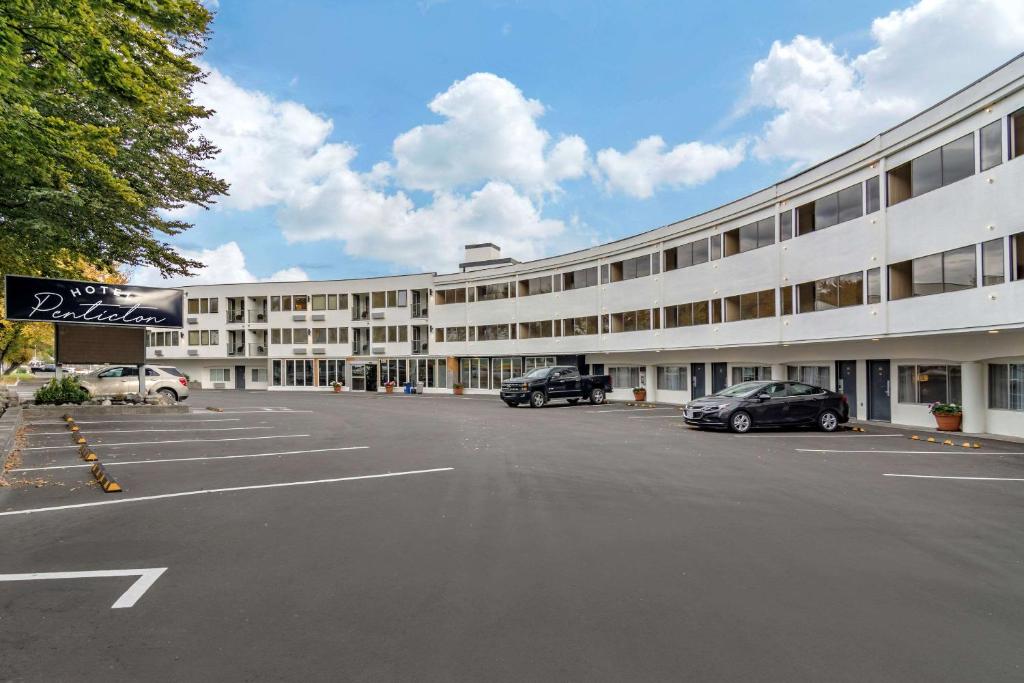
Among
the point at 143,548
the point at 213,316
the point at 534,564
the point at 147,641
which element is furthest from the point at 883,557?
the point at 213,316

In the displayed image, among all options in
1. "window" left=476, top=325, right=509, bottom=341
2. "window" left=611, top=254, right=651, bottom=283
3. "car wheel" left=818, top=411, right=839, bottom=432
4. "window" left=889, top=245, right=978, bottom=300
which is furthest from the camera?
"window" left=476, top=325, right=509, bottom=341

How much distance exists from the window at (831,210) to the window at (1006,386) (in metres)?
6.44

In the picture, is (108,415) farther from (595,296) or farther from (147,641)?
(595,296)

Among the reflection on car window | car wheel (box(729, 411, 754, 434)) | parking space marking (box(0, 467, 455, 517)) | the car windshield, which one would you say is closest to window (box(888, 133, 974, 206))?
the reflection on car window

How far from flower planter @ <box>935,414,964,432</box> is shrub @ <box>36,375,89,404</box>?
97.9 feet

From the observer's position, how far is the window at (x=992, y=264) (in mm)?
15516

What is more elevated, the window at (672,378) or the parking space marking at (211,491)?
the window at (672,378)

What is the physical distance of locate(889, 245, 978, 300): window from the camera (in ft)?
54.2

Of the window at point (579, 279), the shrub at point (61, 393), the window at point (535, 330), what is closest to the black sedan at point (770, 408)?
A: the window at point (579, 279)

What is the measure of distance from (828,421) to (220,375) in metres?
56.8

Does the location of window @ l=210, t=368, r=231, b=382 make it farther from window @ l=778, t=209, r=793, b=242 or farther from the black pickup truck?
window @ l=778, t=209, r=793, b=242

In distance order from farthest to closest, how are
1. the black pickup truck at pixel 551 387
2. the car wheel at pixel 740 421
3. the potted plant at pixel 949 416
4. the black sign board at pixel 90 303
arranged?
the black pickup truck at pixel 551 387 → the black sign board at pixel 90 303 → the potted plant at pixel 949 416 → the car wheel at pixel 740 421

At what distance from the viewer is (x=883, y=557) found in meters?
5.97

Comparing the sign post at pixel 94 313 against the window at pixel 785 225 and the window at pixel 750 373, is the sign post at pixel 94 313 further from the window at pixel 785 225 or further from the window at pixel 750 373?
the window at pixel 750 373
